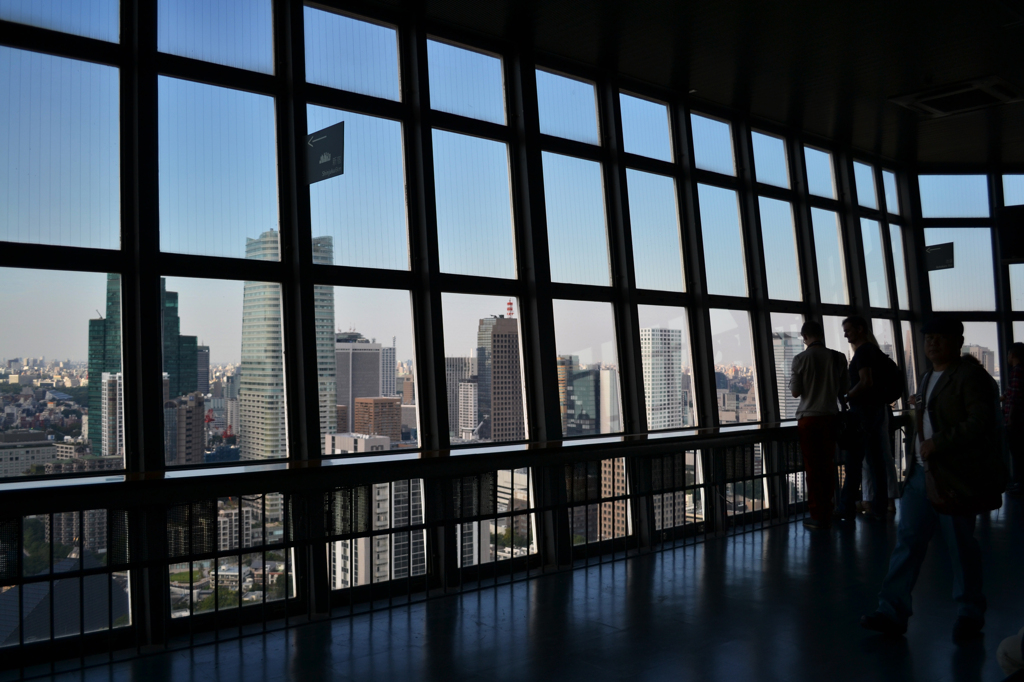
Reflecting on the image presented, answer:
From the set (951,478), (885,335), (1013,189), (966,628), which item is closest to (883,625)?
(966,628)

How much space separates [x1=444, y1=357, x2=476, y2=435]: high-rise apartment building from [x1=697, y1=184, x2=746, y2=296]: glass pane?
3132 millimetres

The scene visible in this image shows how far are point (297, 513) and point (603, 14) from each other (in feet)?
14.3

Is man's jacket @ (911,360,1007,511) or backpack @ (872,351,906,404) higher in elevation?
backpack @ (872,351,906,404)

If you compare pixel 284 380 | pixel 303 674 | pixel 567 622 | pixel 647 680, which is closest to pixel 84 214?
pixel 284 380

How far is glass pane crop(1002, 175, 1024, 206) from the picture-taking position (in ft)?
34.7

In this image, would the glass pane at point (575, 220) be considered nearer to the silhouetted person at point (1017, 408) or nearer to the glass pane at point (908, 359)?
the silhouetted person at point (1017, 408)

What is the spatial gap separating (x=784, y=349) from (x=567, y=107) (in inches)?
147

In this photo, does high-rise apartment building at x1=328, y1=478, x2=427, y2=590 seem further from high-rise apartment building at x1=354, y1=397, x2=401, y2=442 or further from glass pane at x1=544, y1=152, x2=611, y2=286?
glass pane at x1=544, y1=152, x2=611, y2=286

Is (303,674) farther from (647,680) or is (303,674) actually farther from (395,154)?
(395,154)

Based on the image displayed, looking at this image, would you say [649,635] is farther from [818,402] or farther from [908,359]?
[908,359]

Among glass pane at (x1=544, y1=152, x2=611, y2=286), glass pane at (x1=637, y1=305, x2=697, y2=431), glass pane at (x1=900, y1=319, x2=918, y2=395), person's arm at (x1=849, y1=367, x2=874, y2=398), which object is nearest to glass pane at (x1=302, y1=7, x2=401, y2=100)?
glass pane at (x1=544, y1=152, x2=611, y2=286)

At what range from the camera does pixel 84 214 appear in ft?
13.9

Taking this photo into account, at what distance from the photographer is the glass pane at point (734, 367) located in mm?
7605

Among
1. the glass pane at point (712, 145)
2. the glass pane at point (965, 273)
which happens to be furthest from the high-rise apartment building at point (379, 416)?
the glass pane at point (965, 273)
